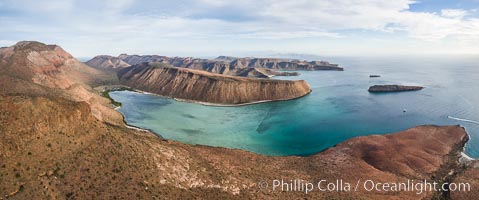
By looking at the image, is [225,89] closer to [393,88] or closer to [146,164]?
[393,88]

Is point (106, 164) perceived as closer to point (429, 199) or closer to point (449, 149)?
point (429, 199)

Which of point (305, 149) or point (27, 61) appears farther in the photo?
point (27, 61)

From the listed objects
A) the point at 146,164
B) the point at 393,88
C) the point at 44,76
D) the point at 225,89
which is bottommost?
the point at 146,164

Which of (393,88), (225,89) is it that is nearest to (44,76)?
(225,89)

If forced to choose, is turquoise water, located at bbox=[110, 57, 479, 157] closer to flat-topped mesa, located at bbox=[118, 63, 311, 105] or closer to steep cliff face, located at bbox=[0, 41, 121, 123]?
flat-topped mesa, located at bbox=[118, 63, 311, 105]

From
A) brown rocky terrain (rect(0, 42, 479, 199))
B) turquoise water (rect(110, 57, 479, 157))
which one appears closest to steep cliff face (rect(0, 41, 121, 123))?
turquoise water (rect(110, 57, 479, 157))

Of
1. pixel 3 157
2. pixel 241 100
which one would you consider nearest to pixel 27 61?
pixel 241 100

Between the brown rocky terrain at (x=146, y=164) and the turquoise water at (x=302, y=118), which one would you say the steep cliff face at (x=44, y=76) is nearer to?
the turquoise water at (x=302, y=118)
